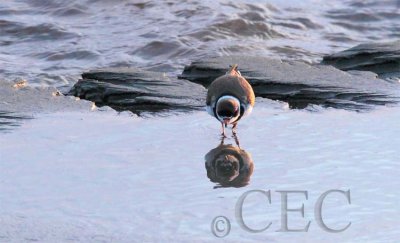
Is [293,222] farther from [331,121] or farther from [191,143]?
[331,121]

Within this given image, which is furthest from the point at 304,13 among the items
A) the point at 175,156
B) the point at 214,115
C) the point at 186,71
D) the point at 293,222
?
the point at 293,222

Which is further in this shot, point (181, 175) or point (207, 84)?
point (207, 84)

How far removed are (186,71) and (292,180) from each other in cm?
345

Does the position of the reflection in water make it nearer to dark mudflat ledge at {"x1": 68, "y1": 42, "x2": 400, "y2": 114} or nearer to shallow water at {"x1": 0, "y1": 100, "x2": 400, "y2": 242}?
shallow water at {"x1": 0, "y1": 100, "x2": 400, "y2": 242}

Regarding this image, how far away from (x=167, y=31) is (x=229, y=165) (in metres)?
6.13

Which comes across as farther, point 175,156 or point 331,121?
point 331,121

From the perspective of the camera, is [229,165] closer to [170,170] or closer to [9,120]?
[170,170]

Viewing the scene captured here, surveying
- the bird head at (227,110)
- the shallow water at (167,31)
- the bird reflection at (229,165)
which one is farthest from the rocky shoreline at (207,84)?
the shallow water at (167,31)

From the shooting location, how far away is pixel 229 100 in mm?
7480

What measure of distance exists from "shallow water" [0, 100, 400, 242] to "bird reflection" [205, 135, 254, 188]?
0.19 feet

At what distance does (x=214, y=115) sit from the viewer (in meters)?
7.55

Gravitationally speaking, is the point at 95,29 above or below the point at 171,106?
above

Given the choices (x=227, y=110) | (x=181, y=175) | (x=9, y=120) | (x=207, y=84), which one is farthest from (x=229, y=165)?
(x=207, y=84)

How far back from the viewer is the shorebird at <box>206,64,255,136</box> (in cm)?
735
